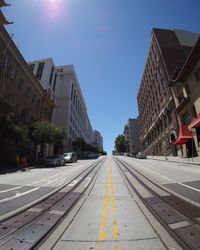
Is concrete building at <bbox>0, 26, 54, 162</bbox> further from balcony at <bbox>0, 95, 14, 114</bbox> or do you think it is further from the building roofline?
the building roofline

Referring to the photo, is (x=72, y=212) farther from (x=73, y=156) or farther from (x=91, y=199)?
(x=73, y=156)

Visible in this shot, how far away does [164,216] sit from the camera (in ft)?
17.3

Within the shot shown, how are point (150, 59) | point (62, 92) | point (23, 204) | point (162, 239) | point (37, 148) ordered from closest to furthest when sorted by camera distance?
1. point (162, 239)
2. point (23, 204)
3. point (37, 148)
4. point (150, 59)
5. point (62, 92)

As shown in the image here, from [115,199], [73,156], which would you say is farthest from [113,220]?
[73,156]

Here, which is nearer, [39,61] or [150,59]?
[150,59]

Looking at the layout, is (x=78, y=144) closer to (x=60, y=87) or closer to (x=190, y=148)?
(x=60, y=87)

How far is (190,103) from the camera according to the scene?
31125 mm

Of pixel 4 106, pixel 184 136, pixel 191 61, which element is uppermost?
pixel 191 61

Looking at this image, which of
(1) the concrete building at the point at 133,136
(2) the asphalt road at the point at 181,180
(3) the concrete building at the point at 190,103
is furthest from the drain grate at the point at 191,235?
(1) the concrete building at the point at 133,136

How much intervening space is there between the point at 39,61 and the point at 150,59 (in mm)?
32931

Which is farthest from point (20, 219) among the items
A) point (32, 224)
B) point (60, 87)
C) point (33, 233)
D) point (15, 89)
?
point (60, 87)

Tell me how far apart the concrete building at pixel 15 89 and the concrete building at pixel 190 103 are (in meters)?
24.9

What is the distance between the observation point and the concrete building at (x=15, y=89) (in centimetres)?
2777

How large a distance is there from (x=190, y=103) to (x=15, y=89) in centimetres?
2698
